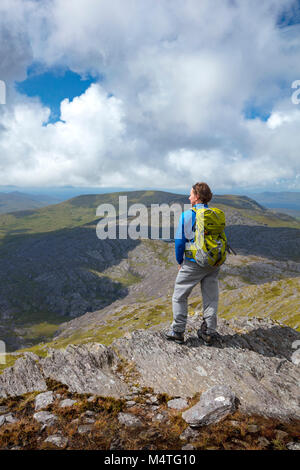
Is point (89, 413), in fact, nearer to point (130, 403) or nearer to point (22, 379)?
point (130, 403)

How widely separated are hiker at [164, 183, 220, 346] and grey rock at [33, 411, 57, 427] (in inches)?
244

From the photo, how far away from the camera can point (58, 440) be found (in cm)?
668

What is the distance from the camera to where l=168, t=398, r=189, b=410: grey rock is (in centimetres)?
868

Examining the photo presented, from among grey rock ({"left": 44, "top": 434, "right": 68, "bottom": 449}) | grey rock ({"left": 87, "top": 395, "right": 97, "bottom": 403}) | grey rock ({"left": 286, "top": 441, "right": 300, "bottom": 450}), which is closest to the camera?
grey rock ({"left": 286, "top": 441, "right": 300, "bottom": 450})

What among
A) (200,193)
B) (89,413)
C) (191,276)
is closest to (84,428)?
(89,413)

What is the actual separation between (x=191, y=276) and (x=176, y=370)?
13.9 feet

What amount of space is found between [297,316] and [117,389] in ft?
295

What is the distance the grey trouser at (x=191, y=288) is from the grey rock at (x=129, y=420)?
4.80 meters

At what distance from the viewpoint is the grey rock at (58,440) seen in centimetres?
646

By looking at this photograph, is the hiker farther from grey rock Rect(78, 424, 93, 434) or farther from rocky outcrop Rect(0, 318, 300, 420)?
grey rock Rect(78, 424, 93, 434)

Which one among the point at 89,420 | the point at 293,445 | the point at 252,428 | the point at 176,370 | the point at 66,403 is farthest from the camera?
the point at 176,370

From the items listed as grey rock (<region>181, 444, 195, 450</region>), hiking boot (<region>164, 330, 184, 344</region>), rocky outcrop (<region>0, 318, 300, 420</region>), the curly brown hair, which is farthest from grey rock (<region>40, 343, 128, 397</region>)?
the curly brown hair

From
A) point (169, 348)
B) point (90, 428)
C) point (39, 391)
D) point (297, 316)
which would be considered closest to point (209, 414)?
point (90, 428)
